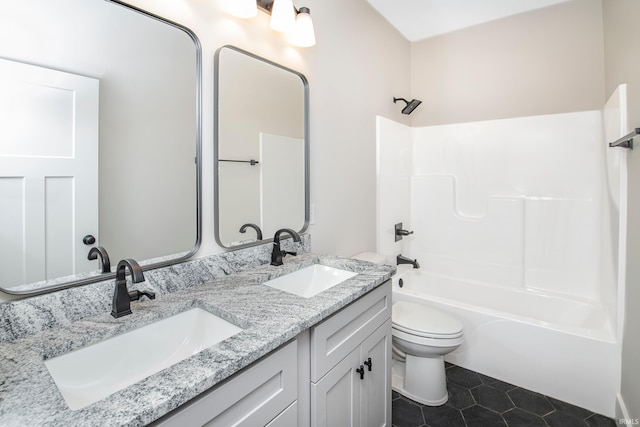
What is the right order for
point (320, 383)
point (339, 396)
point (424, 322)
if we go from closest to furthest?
point (320, 383) < point (339, 396) < point (424, 322)

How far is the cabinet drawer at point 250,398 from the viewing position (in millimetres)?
679

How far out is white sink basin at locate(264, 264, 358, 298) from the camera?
1511mm

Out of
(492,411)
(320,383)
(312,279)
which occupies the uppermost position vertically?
(312,279)

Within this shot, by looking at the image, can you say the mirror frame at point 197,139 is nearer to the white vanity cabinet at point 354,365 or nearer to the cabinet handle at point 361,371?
the white vanity cabinet at point 354,365

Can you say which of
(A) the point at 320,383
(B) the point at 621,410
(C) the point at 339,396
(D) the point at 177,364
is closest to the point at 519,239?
(B) the point at 621,410

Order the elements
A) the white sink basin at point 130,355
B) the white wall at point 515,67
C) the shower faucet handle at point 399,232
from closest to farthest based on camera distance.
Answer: the white sink basin at point 130,355, the white wall at point 515,67, the shower faucet handle at point 399,232

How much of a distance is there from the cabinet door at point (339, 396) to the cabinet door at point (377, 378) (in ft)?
0.18

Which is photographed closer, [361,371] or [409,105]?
[361,371]

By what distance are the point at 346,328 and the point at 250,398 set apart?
48 cm

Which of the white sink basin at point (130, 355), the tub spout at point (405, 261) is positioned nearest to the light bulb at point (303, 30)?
the white sink basin at point (130, 355)

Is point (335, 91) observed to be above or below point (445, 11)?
below

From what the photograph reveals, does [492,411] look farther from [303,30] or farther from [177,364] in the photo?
[303,30]

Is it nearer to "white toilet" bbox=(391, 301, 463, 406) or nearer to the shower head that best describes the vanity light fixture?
the shower head

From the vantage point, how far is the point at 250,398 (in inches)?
32.0
